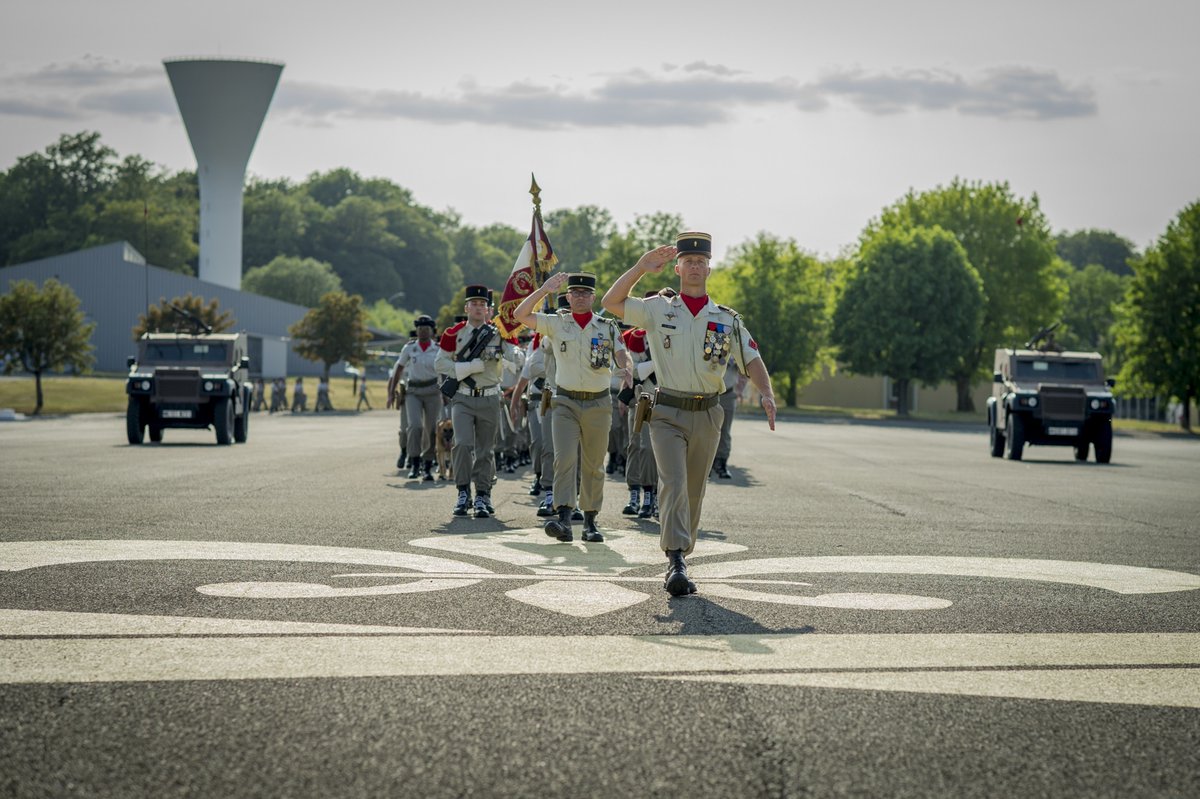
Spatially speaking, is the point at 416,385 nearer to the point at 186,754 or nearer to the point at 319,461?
the point at 319,461

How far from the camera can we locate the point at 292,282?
124 meters

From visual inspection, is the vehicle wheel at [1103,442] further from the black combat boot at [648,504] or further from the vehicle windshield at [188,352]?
the vehicle windshield at [188,352]

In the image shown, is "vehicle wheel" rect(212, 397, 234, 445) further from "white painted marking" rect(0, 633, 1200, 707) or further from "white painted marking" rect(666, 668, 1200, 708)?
"white painted marking" rect(666, 668, 1200, 708)

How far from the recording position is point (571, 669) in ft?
20.2

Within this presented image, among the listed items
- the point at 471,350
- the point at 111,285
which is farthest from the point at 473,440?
the point at 111,285

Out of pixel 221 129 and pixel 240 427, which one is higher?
pixel 221 129

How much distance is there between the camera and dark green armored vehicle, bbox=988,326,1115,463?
29.0m

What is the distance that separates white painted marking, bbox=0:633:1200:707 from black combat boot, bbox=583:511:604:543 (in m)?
4.77

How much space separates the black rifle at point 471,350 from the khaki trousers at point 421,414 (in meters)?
5.75

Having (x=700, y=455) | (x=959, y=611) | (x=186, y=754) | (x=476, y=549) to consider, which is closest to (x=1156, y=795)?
(x=186, y=754)

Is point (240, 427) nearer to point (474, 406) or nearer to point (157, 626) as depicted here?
point (474, 406)

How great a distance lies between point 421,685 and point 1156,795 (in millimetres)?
2855

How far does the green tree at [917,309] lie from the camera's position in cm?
7225

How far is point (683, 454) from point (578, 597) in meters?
1.26
